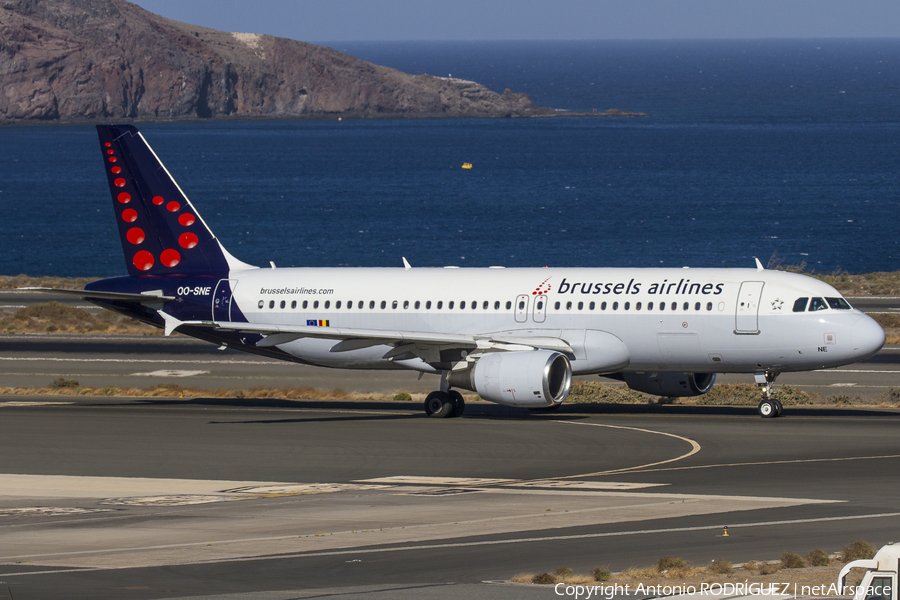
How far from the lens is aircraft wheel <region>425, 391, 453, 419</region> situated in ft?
128

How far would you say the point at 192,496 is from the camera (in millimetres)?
25984

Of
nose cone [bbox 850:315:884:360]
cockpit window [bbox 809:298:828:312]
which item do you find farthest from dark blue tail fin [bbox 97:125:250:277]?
nose cone [bbox 850:315:884:360]

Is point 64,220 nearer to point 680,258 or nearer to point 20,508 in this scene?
point 680,258

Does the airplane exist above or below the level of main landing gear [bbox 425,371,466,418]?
above

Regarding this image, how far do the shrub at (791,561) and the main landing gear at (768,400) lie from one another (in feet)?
66.0

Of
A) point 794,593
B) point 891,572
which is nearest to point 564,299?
point 794,593

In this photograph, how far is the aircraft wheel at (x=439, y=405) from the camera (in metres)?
39.1

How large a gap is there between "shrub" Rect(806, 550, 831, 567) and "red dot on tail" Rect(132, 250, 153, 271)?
30.5 metres

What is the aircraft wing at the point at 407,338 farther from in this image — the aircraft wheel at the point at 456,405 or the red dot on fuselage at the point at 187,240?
the red dot on fuselage at the point at 187,240

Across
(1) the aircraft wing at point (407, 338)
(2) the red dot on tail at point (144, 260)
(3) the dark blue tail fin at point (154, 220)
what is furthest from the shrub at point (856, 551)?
(2) the red dot on tail at point (144, 260)

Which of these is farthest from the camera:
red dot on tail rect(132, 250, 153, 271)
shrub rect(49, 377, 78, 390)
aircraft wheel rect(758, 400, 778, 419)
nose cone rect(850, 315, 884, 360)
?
shrub rect(49, 377, 78, 390)

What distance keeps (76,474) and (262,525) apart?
348 inches

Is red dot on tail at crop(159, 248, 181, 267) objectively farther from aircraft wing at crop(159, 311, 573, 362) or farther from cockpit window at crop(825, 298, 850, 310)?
cockpit window at crop(825, 298, 850, 310)

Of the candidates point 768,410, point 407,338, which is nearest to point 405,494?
point 407,338
